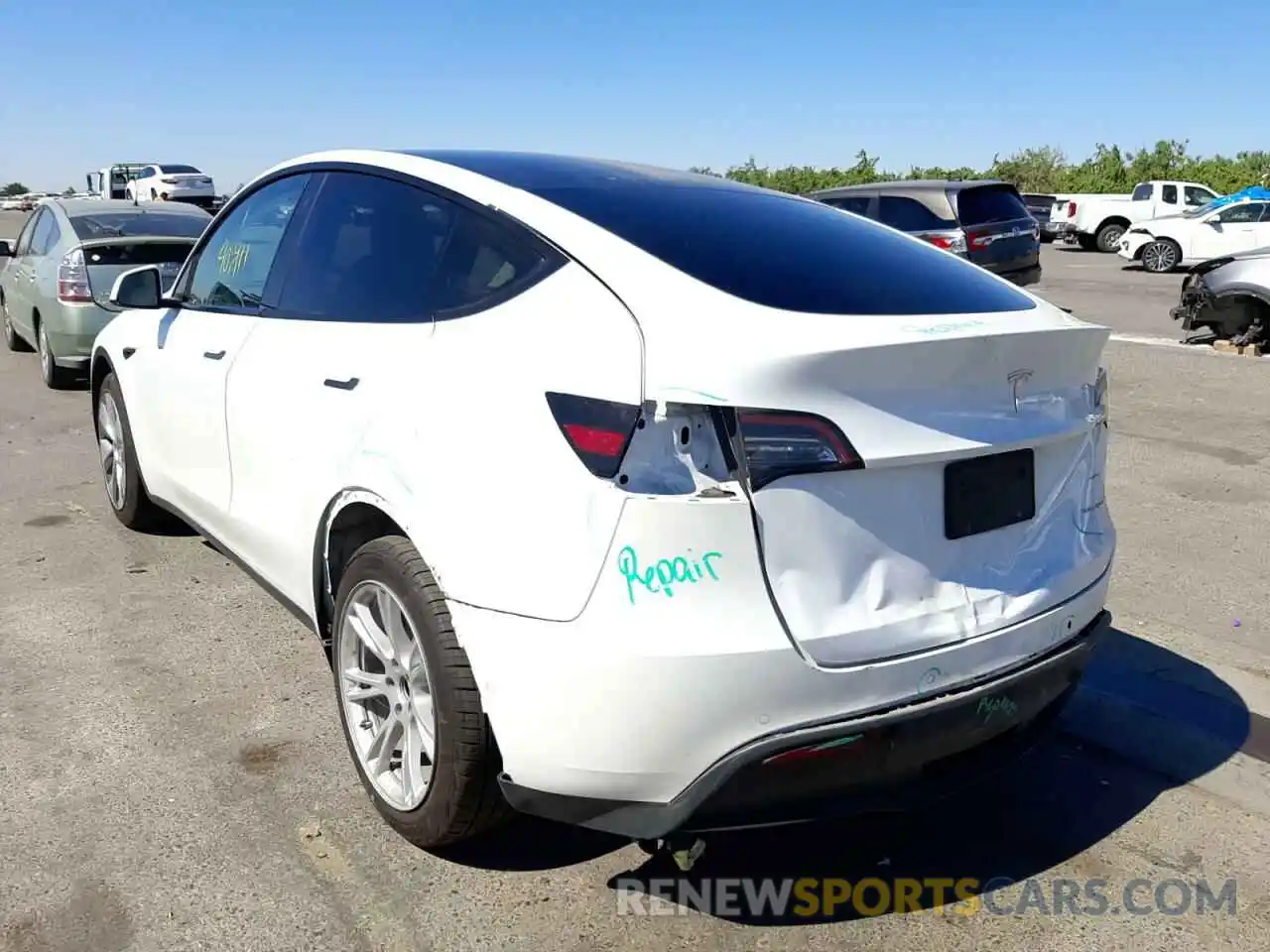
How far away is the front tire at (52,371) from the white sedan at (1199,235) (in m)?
20.3

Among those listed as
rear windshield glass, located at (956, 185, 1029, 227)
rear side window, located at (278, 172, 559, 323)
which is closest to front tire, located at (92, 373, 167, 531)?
rear side window, located at (278, 172, 559, 323)

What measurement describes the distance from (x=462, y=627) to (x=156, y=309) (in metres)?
2.93

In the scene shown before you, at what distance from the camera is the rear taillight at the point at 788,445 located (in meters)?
2.21

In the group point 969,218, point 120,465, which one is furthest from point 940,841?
point 969,218

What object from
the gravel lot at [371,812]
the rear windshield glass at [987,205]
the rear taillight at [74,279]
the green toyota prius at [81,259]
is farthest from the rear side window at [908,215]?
the gravel lot at [371,812]

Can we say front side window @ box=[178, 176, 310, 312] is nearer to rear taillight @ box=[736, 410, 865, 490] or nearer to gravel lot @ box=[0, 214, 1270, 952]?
gravel lot @ box=[0, 214, 1270, 952]

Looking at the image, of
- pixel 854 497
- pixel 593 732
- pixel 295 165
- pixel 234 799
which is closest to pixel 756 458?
pixel 854 497

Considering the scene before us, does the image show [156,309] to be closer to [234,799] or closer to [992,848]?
[234,799]

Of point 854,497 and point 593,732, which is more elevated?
point 854,497

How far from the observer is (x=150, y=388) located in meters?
4.54

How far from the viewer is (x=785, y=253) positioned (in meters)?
2.86

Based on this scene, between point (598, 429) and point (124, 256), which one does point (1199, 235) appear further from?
point (598, 429)

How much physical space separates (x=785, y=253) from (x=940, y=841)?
1587 millimetres

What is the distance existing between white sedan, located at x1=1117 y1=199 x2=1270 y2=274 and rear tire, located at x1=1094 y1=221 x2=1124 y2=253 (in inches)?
254
